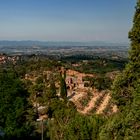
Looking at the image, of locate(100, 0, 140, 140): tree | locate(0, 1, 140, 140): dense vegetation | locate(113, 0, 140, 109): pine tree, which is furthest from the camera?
locate(113, 0, 140, 109): pine tree

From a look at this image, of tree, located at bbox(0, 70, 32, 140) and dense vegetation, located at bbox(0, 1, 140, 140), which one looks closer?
dense vegetation, located at bbox(0, 1, 140, 140)

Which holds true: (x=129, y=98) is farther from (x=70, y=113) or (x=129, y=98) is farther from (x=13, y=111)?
(x=13, y=111)

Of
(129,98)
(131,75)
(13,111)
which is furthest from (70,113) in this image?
(131,75)

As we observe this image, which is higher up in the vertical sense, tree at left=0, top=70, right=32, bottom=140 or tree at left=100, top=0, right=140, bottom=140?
tree at left=100, top=0, right=140, bottom=140

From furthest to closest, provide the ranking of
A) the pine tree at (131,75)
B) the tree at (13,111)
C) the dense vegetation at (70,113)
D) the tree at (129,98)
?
1. the tree at (13,111)
2. the pine tree at (131,75)
3. the dense vegetation at (70,113)
4. the tree at (129,98)

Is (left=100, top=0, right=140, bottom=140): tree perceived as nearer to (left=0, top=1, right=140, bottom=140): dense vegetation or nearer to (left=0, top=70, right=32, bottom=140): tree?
(left=0, top=1, right=140, bottom=140): dense vegetation

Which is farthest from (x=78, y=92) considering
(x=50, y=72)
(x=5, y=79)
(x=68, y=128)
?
(x=68, y=128)

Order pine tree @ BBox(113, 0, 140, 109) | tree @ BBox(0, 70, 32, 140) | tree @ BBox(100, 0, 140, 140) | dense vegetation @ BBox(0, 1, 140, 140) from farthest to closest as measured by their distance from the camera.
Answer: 1. tree @ BBox(0, 70, 32, 140)
2. pine tree @ BBox(113, 0, 140, 109)
3. dense vegetation @ BBox(0, 1, 140, 140)
4. tree @ BBox(100, 0, 140, 140)

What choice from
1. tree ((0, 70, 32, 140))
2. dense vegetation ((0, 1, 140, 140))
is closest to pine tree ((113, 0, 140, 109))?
dense vegetation ((0, 1, 140, 140))

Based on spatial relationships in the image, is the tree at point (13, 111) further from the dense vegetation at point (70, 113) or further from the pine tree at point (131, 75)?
the pine tree at point (131, 75)

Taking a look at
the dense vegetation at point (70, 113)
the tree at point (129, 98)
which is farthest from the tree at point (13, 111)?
the tree at point (129, 98)

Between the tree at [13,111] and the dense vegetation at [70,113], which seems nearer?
the dense vegetation at [70,113]
